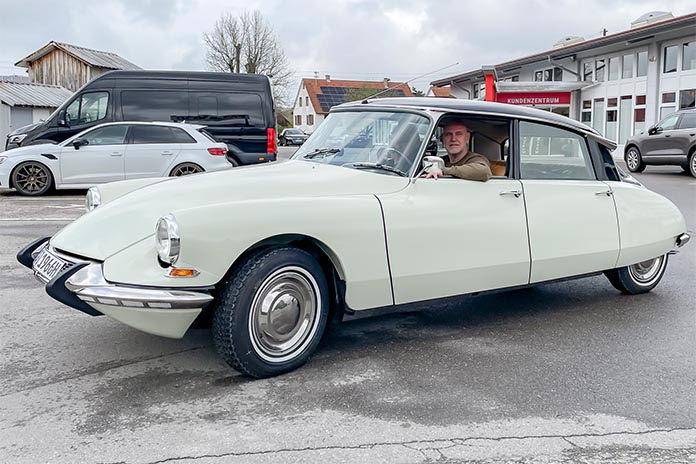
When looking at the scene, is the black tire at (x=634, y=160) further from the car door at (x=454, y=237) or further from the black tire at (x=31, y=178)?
the car door at (x=454, y=237)

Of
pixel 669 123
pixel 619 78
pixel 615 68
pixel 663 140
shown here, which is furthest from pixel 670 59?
pixel 663 140

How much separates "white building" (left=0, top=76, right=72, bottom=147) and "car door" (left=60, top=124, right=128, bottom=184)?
14732 millimetres

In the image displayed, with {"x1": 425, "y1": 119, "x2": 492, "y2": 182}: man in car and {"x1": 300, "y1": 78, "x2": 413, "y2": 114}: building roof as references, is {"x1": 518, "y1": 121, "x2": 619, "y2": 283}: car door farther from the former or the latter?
{"x1": 300, "y1": 78, "x2": 413, "y2": 114}: building roof

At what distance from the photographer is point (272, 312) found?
3.88m

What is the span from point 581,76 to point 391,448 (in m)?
33.6

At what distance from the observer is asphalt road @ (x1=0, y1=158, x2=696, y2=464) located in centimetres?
313

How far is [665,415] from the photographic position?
3559 mm

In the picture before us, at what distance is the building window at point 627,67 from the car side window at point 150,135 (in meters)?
23.3

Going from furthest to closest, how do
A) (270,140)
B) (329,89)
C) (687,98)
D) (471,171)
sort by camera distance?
1. (329,89)
2. (687,98)
3. (270,140)
4. (471,171)

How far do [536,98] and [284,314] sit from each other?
30699 mm

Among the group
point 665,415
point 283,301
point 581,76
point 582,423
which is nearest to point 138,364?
point 283,301

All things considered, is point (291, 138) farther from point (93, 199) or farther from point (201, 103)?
point (93, 199)

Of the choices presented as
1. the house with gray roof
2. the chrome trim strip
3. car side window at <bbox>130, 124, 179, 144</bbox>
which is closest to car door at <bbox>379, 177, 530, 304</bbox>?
the chrome trim strip

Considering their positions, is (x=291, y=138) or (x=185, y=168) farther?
(x=291, y=138)
